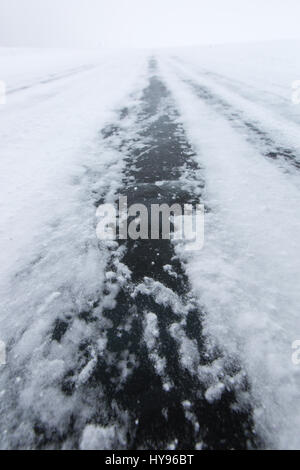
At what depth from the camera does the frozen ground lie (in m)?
1.04

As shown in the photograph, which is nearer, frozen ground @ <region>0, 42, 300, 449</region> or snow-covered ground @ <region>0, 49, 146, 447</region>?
frozen ground @ <region>0, 42, 300, 449</region>

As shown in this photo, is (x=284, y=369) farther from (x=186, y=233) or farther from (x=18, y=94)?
(x=18, y=94)

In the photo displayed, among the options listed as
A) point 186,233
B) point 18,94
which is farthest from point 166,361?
point 18,94

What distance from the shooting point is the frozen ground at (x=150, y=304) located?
1.04 m

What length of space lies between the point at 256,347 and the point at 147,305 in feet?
1.75

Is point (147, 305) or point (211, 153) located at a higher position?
point (211, 153)

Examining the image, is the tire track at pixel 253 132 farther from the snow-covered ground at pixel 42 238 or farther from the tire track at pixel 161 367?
the tire track at pixel 161 367

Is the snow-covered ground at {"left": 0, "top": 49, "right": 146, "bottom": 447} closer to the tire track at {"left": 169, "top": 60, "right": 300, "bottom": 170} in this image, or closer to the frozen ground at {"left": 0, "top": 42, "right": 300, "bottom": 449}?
the frozen ground at {"left": 0, "top": 42, "right": 300, "bottom": 449}

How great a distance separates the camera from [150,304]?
147 centimetres

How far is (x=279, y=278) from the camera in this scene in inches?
61.6

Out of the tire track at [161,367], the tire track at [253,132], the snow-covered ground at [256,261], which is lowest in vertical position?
the tire track at [161,367]

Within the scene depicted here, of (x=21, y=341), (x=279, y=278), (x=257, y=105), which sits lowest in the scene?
(x=21, y=341)

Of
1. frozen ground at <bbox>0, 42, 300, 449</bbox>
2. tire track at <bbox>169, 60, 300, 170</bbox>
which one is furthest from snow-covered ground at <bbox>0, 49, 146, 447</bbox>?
tire track at <bbox>169, 60, 300, 170</bbox>

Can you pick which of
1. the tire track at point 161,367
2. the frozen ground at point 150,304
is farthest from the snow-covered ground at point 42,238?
the tire track at point 161,367
